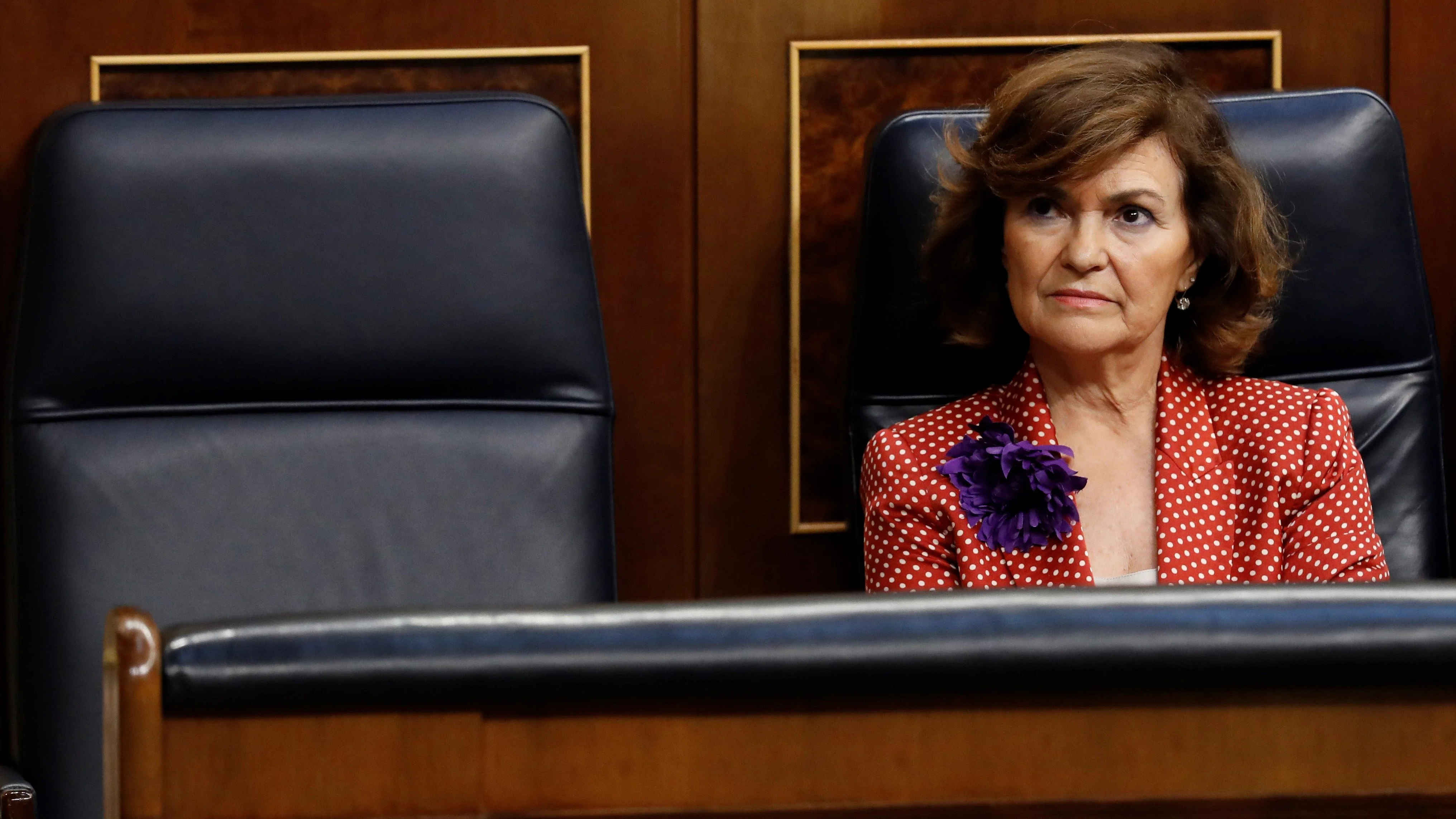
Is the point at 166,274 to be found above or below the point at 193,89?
below

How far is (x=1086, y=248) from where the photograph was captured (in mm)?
1353

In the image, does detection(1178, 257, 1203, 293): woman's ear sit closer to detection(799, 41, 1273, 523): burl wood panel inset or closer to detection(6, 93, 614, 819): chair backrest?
detection(799, 41, 1273, 523): burl wood panel inset

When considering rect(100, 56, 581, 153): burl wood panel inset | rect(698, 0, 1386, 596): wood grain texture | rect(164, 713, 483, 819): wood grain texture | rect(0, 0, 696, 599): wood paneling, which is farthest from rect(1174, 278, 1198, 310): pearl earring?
rect(164, 713, 483, 819): wood grain texture

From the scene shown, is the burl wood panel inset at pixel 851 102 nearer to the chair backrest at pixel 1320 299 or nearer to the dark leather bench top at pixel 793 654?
the chair backrest at pixel 1320 299

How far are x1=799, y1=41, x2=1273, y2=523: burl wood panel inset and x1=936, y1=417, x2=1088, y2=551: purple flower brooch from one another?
0.31 m

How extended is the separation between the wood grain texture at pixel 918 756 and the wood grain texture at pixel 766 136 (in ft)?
3.70

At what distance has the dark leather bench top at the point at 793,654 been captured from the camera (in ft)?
1.93

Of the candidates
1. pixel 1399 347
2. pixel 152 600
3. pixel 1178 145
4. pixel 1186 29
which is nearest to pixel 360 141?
pixel 152 600

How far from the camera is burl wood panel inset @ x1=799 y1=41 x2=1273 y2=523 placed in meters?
1.73

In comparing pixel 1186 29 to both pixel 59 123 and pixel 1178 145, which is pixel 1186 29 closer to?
pixel 1178 145

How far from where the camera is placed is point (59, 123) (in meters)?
1.43

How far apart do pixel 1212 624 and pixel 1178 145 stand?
0.89m

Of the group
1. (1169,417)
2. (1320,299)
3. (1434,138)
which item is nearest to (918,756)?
(1169,417)

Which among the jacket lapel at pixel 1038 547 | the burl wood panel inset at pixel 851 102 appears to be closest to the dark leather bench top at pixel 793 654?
the jacket lapel at pixel 1038 547
